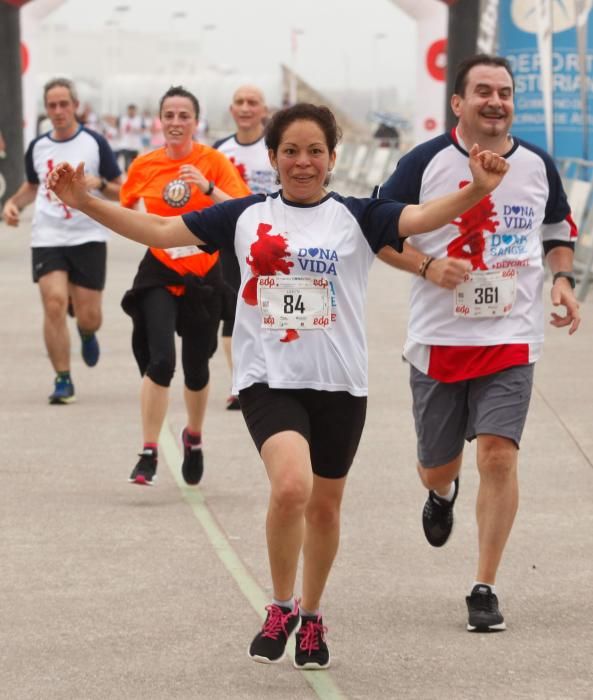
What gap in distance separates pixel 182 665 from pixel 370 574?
140 cm

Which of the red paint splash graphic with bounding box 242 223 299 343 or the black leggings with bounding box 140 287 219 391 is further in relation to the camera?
the black leggings with bounding box 140 287 219 391

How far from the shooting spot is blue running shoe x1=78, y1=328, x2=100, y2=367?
38.2 ft

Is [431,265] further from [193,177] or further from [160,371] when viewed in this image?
[160,371]

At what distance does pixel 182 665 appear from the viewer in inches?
206

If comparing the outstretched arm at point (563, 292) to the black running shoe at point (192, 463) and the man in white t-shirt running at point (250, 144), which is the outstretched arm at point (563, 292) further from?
the man in white t-shirt running at point (250, 144)

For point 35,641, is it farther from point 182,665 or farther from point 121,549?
point 121,549

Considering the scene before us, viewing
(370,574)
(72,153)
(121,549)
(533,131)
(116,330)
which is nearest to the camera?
(370,574)

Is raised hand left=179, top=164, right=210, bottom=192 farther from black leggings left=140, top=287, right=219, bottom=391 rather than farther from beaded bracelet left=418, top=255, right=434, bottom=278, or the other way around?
beaded bracelet left=418, top=255, right=434, bottom=278

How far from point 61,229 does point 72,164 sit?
424mm

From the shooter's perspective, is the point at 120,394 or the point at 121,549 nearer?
the point at 121,549

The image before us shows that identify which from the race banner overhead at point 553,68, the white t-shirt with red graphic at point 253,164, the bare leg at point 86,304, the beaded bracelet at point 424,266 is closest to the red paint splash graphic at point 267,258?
the beaded bracelet at point 424,266

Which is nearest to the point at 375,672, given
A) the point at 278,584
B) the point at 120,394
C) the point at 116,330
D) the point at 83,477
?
the point at 278,584

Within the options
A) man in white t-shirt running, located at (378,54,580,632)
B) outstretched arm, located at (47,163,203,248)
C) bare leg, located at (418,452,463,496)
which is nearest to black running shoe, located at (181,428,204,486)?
bare leg, located at (418,452,463,496)

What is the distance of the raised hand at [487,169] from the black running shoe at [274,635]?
55.9 inches
